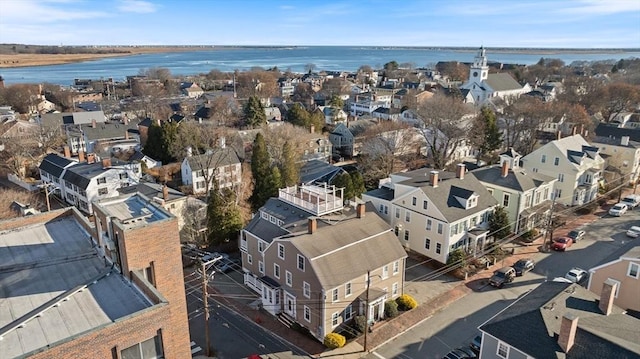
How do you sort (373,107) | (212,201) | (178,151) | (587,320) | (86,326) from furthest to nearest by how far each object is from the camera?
(373,107) < (178,151) < (212,201) < (587,320) < (86,326)

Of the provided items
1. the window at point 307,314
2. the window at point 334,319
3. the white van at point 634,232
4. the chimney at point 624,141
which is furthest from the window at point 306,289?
the chimney at point 624,141

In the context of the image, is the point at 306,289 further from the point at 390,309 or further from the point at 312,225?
Result: the point at 390,309

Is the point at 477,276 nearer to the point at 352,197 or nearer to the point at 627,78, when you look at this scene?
the point at 352,197

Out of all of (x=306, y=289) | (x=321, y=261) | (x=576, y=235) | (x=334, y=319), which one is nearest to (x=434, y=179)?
(x=321, y=261)

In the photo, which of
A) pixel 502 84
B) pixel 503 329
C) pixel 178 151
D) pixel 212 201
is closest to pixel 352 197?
pixel 212 201

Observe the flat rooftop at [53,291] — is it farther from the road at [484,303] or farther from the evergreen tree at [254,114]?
the evergreen tree at [254,114]
